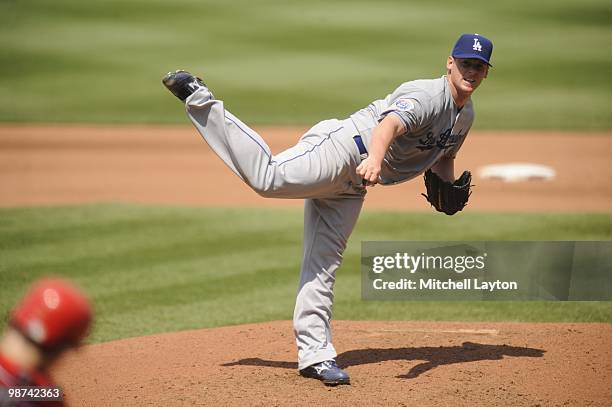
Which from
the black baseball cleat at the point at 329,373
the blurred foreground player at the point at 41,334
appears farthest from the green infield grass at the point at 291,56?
the blurred foreground player at the point at 41,334

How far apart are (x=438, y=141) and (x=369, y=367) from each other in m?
1.42

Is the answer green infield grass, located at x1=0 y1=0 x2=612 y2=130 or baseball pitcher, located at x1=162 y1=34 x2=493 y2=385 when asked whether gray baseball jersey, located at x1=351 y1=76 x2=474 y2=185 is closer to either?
baseball pitcher, located at x1=162 y1=34 x2=493 y2=385

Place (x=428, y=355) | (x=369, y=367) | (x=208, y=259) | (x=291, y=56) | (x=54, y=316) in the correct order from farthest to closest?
(x=291, y=56) → (x=208, y=259) → (x=428, y=355) → (x=369, y=367) → (x=54, y=316)

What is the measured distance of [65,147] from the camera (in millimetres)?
15609

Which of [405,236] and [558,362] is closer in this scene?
[558,362]

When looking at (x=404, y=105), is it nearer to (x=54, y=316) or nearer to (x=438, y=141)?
(x=438, y=141)

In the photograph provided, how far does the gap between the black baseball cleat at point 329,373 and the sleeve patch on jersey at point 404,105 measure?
147 centimetres

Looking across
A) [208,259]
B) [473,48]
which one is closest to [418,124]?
[473,48]

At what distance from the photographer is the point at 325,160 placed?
4.91 meters

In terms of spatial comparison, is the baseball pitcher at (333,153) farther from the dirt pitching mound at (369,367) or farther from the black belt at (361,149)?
the dirt pitching mound at (369,367)

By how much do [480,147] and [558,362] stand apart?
391 inches

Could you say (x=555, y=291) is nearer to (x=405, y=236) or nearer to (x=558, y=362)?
(x=558, y=362)

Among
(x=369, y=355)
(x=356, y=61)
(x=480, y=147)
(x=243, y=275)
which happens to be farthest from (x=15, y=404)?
(x=356, y=61)

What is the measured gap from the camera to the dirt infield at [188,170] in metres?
11.8
